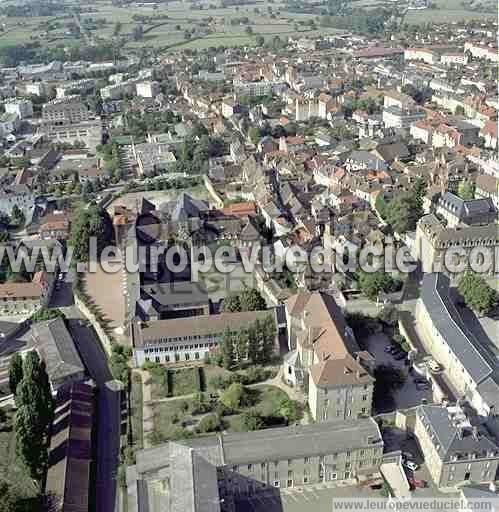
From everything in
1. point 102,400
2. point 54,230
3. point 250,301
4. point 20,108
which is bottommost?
point 102,400

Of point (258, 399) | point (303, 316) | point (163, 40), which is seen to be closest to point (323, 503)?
point (258, 399)

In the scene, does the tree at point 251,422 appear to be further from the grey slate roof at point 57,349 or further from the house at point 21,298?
the house at point 21,298

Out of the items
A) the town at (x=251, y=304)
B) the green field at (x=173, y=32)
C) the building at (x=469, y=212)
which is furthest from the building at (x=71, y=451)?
the green field at (x=173, y=32)

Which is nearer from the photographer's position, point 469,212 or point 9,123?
point 469,212

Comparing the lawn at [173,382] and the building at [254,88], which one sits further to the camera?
the building at [254,88]

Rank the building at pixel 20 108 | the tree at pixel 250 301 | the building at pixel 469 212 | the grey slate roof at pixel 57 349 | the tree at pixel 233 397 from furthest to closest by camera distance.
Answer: the building at pixel 20 108 → the building at pixel 469 212 → the tree at pixel 250 301 → the grey slate roof at pixel 57 349 → the tree at pixel 233 397

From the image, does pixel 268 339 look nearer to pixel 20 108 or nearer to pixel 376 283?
pixel 376 283

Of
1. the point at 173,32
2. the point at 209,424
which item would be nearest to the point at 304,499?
the point at 209,424

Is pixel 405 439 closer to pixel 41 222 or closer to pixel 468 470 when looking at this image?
pixel 468 470
